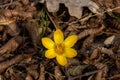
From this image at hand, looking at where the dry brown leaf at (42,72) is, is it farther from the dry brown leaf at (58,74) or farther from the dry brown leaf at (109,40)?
the dry brown leaf at (109,40)

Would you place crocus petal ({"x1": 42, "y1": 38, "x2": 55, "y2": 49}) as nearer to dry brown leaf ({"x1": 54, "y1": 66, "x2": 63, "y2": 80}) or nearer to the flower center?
the flower center

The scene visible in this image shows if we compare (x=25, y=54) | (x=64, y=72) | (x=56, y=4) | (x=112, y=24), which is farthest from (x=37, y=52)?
(x=112, y=24)

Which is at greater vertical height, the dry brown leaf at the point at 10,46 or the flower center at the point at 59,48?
the dry brown leaf at the point at 10,46

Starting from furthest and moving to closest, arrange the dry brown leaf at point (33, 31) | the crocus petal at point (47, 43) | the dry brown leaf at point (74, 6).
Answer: the dry brown leaf at point (74, 6) → the dry brown leaf at point (33, 31) → the crocus petal at point (47, 43)

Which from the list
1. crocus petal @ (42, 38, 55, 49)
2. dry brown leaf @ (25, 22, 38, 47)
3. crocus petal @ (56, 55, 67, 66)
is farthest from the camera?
dry brown leaf @ (25, 22, 38, 47)

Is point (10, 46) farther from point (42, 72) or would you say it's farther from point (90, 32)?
point (90, 32)

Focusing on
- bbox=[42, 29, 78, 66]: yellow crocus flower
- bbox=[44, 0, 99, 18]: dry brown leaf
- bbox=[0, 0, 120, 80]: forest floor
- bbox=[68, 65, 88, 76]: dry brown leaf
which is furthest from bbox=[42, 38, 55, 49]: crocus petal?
bbox=[44, 0, 99, 18]: dry brown leaf

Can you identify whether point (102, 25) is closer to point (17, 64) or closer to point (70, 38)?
point (70, 38)

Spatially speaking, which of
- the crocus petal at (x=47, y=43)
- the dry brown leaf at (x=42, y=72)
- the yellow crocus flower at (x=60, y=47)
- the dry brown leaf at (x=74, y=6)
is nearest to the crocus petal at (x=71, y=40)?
the yellow crocus flower at (x=60, y=47)
